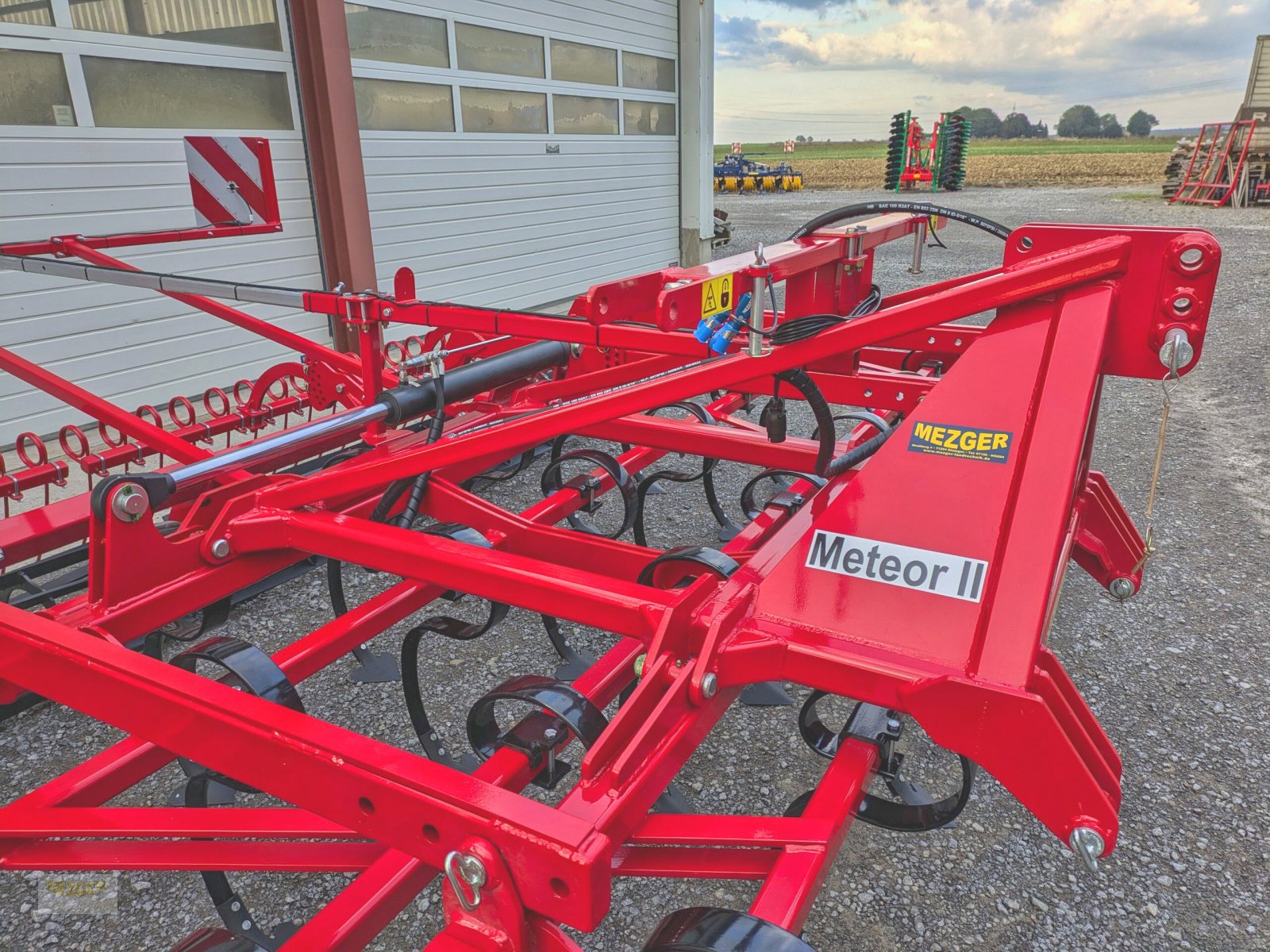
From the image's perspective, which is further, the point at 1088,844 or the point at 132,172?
the point at 132,172

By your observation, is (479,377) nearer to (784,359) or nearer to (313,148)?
(784,359)

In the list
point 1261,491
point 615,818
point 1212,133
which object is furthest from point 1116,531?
Answer: point 1212,133

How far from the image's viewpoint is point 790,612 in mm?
1806

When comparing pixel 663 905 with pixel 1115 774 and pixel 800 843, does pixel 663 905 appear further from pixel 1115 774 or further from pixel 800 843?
pixel 1115 774

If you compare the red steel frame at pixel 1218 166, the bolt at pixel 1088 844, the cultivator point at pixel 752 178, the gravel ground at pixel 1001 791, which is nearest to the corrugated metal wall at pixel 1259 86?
the red steel frame at pixel 1218 166

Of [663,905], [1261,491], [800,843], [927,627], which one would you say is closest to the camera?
[800,843]

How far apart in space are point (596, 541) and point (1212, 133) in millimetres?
24107

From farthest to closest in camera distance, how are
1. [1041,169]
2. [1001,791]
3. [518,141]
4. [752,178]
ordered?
[1041,169], [752,178], [518,141], [1001,791]

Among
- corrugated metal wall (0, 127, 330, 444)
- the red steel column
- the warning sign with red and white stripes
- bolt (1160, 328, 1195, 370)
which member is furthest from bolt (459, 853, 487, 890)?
the red steel column

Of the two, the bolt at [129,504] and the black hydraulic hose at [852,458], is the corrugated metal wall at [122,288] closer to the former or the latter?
the bolt at [129,504]

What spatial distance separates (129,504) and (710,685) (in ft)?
5.21

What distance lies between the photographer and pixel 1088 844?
147cm

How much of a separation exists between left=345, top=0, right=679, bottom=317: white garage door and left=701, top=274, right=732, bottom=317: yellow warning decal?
16.1 ft

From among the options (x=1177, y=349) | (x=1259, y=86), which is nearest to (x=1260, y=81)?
(x=1259, y=86)
